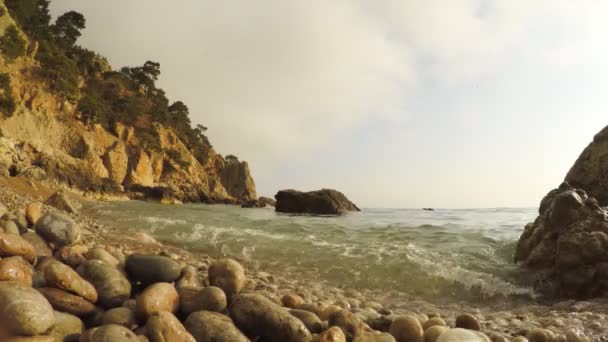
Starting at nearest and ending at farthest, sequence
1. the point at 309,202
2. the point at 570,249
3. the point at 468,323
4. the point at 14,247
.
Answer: the point at 14,247 → the point at 468,323 → the point at 570,249 → the point at 309,202

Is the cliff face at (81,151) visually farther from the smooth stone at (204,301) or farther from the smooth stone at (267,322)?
the smooth stone at (267,322)

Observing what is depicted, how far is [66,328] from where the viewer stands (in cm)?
240

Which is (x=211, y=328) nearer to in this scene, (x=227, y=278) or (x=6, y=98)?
(x=227, y=278)

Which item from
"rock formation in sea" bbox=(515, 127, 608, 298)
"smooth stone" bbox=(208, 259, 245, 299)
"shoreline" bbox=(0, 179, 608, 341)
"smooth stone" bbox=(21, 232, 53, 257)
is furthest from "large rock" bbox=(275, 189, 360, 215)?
"smooth stone" bbox=(208, 259, 245, 299)

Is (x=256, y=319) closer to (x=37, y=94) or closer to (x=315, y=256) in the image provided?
(x=315, y=256)

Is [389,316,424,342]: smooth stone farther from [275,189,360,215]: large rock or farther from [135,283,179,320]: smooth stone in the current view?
[275,189,360,215]: large rock

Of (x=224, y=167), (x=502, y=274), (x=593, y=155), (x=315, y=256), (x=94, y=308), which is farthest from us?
(x=224, y=167)

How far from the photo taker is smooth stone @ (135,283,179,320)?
8.56 feet

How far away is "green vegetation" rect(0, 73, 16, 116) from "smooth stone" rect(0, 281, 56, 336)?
35858 mm

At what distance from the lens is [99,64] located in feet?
197

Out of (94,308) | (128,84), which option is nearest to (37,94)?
(128,84)

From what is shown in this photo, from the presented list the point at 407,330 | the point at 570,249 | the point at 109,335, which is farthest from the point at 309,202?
the point at 109,335

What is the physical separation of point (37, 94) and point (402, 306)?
141 feet

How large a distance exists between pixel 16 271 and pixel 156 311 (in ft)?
3.60
